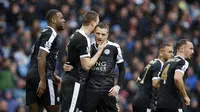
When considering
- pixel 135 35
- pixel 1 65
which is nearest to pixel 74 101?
pixel 1 65

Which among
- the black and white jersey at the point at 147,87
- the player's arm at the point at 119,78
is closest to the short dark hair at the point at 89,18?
the player's arm at the point at 119,78

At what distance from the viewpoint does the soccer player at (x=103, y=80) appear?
1271 cm

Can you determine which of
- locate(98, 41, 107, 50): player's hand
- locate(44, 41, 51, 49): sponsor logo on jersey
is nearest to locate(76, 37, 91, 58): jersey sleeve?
locate(98, 41, 107, 50): player's hand

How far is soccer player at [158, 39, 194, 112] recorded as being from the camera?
1305 centimetres

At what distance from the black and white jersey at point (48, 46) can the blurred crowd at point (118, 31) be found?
180 inches

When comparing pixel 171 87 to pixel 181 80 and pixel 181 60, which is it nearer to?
pixel 181 80

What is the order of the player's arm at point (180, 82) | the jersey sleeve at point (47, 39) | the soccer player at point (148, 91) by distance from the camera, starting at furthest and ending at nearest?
the soccer player at point (148, 91)
the player's arm at point (180, 82)
the jersey sleeve at point (47, 39)

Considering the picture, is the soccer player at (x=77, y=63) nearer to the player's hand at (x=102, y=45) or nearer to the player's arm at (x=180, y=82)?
the player's hand at (x=102, y=45)

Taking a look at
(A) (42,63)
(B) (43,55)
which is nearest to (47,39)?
(B) (43,55)

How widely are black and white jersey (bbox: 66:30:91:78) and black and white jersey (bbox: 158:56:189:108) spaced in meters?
1.91

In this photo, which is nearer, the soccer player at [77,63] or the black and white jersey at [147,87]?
the soccer player at [77,63]

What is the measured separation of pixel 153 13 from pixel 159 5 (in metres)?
0.83

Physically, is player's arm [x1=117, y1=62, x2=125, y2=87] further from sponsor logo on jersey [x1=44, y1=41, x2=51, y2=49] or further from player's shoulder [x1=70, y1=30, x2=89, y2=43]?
sponsor logo on jersey [x1=44, y1=41, x2=51, y2=49]

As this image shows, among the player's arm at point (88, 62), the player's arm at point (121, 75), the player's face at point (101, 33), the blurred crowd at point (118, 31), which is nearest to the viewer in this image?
the player's arm at point (88, 62)
